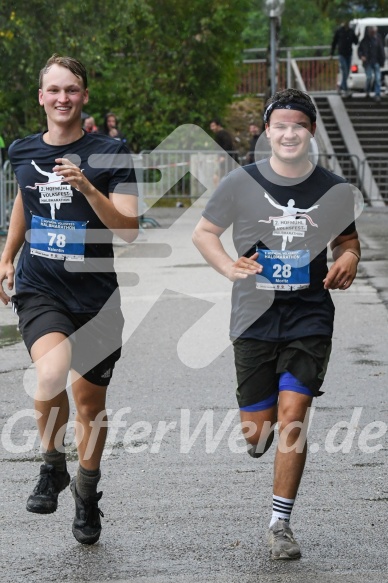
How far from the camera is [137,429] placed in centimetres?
780

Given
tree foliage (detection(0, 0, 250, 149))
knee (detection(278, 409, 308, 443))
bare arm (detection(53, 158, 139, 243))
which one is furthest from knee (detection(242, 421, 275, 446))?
tree foliage (detection(0, 0, 250, 149))

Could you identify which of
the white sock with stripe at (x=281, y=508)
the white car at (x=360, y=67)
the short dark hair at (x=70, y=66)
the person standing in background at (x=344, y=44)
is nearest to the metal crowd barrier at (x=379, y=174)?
the person standing in background at (x=344, y=44)

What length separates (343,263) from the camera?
5.52 metres

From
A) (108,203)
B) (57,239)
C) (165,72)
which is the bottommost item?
(165,72)

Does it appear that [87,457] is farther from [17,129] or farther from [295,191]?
[17,129]

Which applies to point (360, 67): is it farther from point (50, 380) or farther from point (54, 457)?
point (50, 380)

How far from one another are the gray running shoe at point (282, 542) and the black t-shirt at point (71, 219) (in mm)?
1194

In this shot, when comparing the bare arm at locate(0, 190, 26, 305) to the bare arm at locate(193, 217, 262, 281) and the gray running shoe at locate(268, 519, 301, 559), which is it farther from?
the gray running shoe at locate(268, 519, 301, 559)

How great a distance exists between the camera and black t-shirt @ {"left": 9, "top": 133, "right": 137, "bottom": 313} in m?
5.50

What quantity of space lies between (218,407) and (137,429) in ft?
2.59

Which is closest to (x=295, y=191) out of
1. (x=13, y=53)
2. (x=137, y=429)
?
(x=137, y=429)

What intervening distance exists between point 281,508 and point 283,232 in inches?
45.3

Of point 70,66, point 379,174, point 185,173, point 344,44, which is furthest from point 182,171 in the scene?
point 70,66

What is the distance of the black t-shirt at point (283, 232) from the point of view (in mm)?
5516
